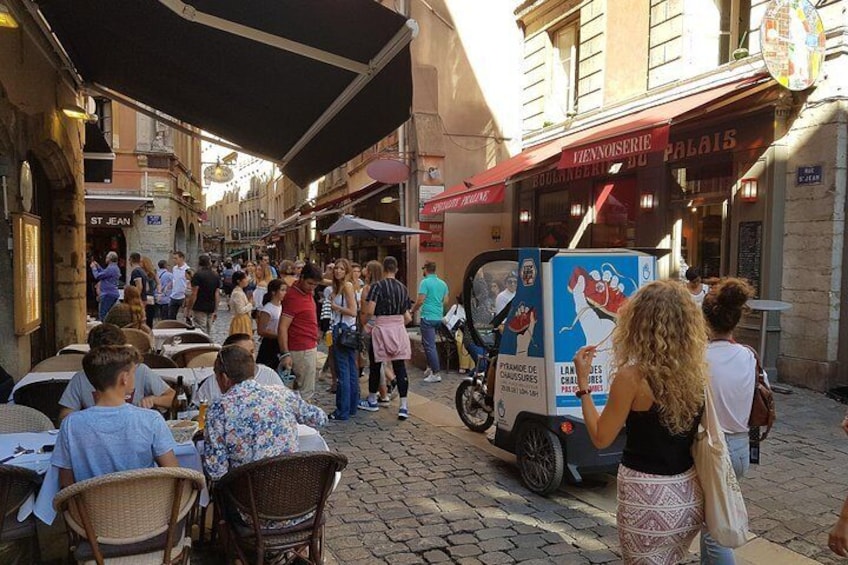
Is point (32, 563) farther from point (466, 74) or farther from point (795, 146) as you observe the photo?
point (466, 74)

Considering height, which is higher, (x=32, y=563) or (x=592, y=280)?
(x=592, y=280)

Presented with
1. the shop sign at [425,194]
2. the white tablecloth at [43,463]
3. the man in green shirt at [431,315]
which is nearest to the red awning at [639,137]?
the man in green shirt at [431,315]

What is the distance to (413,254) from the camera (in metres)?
15.3

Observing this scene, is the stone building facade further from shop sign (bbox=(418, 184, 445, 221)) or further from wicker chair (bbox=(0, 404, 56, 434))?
shop sign (bbox=(418, 184, 445, 221))

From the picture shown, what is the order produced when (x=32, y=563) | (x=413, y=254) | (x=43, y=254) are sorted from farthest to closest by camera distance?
(x=413, y=254) → (x=43, y=254) → (x=32, y=563)

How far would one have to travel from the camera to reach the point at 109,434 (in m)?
2.77

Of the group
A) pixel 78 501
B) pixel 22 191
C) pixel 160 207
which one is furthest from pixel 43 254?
pixel 160 207

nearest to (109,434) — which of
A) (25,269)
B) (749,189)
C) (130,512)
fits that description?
(130,512)

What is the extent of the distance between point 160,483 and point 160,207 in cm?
1970

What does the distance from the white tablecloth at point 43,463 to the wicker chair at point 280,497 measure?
230 mm

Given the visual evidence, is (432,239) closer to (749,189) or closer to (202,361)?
(749,189)

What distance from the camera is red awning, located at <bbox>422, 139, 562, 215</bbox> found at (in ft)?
37.0

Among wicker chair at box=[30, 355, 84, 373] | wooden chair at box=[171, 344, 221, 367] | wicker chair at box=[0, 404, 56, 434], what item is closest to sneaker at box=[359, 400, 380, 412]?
wooden chair at box=[171, 344, 221, 367]

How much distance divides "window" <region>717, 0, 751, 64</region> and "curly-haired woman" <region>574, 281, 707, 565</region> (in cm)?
907
